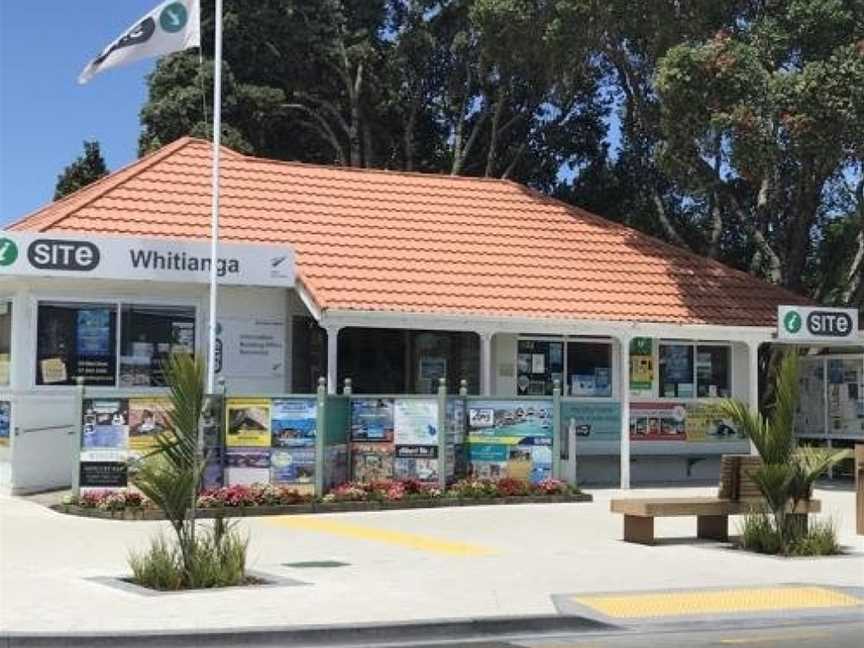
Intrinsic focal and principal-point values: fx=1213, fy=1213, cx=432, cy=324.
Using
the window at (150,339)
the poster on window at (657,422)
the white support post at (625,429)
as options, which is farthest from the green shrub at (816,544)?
the window at (150,339)

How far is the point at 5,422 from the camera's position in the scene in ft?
66.2

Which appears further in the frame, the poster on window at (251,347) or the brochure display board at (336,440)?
the poster on window at (251,347)

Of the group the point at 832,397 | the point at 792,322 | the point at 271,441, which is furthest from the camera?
the point at 832,397

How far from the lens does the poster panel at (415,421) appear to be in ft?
63.1

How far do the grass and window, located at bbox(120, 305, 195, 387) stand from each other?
1062 centimetres

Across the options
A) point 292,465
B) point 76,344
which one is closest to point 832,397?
point 292,465

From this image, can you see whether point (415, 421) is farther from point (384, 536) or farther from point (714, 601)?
point (714, 601)

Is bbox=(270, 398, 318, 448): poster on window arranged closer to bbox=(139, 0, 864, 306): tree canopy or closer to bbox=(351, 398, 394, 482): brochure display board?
bbox=(351, 398, 394, 482): brochure display board

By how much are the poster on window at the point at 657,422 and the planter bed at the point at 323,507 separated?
4538 mm

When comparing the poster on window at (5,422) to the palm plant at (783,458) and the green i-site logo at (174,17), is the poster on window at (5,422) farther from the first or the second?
the palm plant at (783,458)

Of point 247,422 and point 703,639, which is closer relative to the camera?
point 703,639

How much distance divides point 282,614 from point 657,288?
17.6 meters

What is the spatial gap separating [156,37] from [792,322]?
1311cm

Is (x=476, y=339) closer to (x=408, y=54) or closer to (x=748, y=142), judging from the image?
(x=748, y=142)
